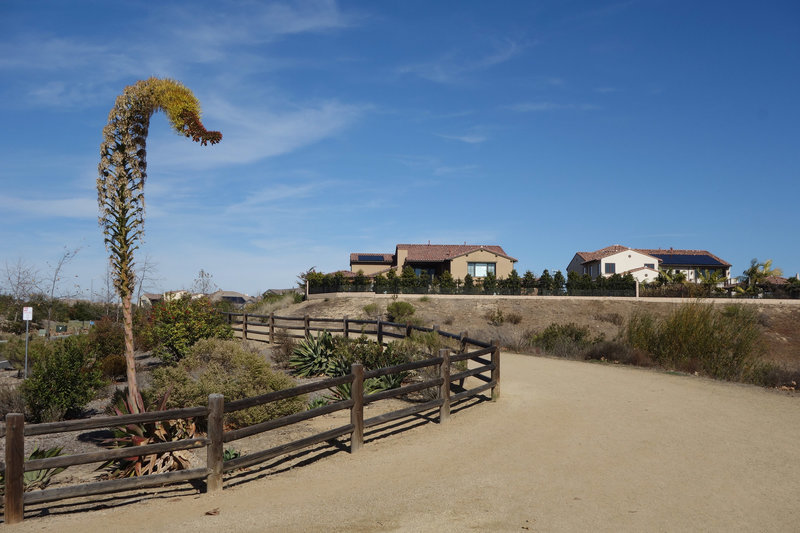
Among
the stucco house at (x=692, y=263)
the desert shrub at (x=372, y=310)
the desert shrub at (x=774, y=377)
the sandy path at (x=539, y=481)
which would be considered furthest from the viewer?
the stucco house at (x=692, y=263)

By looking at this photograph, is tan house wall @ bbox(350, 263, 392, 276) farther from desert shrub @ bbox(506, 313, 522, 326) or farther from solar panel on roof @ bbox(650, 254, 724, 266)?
solar panel on roof @ bbox(650, 254, 724, 266)

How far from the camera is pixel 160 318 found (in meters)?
19.6

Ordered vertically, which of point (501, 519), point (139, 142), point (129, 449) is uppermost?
point (139, 142)

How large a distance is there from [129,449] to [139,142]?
16.4 feet

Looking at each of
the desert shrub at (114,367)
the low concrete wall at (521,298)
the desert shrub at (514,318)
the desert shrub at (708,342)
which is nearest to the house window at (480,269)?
the low concrete wall at (521,298)

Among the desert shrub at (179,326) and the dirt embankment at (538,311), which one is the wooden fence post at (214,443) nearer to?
the desert shrub at (179,326)

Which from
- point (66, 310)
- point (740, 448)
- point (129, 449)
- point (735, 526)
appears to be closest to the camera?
point (735, 526)

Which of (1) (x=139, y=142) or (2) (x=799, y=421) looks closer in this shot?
(1) (x=139, y=142)

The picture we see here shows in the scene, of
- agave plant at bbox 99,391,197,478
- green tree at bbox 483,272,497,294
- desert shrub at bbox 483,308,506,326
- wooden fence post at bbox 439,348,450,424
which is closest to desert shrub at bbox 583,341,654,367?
wooden fence post at bbox 439,348,450,424

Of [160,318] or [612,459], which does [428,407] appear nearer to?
[612,459]

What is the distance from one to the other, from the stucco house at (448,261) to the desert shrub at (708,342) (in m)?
44.3

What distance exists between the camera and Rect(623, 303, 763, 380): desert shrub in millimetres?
16172

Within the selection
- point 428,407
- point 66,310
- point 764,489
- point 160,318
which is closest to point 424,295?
point 66,310

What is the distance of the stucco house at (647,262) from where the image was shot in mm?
66438
